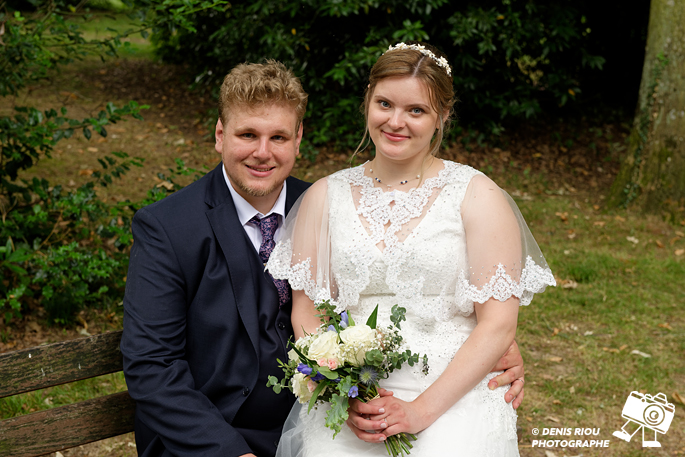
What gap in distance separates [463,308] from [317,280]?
2.13 ft

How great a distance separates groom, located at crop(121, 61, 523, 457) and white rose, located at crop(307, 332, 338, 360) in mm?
343

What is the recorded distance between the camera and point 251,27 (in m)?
8.93

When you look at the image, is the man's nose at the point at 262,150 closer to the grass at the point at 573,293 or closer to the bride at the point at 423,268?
the bride at the point at 423,268

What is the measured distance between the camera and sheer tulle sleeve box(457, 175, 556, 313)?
2.59 metres

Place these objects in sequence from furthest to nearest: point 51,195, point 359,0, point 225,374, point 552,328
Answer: point 359,0 < point 552,328 < point 51,195 < point 225,374

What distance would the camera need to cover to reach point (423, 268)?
→ 8.75 feet

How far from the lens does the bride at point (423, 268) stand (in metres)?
2.55

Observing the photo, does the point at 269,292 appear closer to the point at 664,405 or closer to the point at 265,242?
the point at 265,242

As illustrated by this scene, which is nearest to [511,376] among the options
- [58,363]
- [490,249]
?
[490,249]

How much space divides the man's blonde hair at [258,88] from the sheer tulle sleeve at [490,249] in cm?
90

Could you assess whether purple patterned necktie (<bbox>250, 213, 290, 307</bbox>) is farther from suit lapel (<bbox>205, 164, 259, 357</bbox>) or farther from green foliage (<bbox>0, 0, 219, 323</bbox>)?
green foliage (<bbox>0, 0, 219, 323</bbox>)

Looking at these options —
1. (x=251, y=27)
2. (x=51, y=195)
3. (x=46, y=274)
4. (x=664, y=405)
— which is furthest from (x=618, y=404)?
(x=251, y=27)

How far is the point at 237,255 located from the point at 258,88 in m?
0.72

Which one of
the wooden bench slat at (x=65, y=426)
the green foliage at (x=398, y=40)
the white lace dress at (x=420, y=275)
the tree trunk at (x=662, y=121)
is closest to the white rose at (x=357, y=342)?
the white lace dress at (x=420, y=275)
